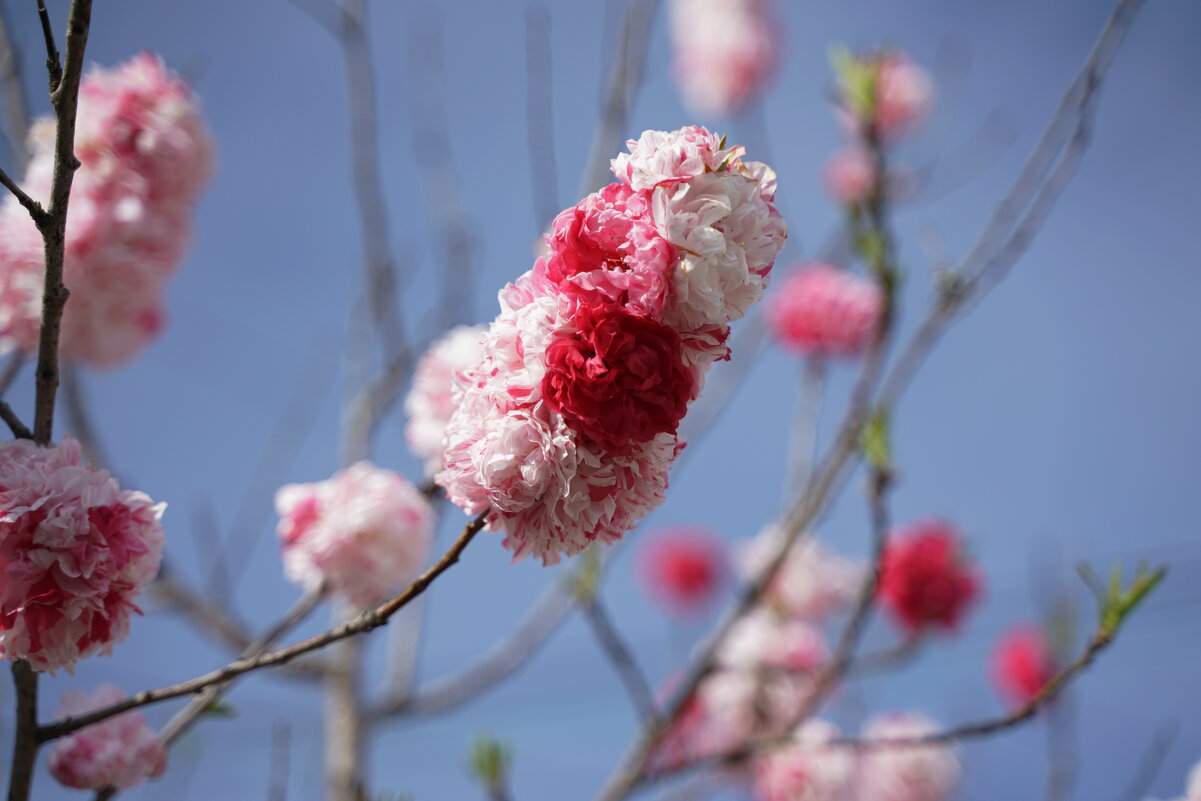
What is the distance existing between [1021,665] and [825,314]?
1.52m

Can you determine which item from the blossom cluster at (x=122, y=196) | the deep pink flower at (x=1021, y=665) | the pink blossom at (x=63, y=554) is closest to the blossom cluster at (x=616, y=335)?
the pink blossom at (x=63, y=554)

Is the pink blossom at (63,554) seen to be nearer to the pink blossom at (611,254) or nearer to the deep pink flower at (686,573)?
the pink blossom at (611,254)

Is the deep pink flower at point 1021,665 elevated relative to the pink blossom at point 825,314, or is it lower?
lower

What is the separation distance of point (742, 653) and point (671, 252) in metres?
2.58

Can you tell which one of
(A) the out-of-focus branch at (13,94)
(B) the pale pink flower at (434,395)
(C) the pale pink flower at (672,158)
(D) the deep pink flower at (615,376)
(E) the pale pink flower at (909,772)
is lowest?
(E) the pale pink flower at (909,772)

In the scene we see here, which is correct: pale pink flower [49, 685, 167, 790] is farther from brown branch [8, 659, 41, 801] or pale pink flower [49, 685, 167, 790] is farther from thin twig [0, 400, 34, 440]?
thin twig [0, 400, 34, 440]

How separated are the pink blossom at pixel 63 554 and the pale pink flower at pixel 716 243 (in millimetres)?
572

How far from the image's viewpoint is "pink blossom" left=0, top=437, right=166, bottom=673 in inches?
29.8

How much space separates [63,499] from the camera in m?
0.77

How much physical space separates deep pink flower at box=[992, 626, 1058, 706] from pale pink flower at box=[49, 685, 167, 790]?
2.78m

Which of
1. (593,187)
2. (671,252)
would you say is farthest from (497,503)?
(593,187)

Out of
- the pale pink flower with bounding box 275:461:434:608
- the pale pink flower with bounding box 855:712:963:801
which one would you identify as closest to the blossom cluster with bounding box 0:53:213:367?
the pale pink flower with bounding box 275:461:434:608

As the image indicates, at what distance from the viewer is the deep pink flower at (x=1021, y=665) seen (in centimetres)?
290

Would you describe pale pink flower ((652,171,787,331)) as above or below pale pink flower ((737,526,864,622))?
below
